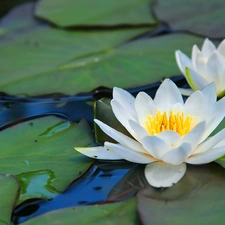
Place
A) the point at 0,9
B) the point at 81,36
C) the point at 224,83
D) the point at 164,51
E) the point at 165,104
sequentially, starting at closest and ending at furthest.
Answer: the point at 165,104 < the point at 224,83 < the point at 164,51 < the point at 81,36 < the point at 0,9

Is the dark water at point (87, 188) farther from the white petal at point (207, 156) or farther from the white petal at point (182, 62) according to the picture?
the white petal at point (182, 62)

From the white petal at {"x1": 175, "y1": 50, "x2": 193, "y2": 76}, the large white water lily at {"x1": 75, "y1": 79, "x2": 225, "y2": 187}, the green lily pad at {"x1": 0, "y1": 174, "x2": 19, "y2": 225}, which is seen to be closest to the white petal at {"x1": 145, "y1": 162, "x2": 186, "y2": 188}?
the large white water lily at {"x1": 75, "y1": 79, "x2": 225, "y2": 187}

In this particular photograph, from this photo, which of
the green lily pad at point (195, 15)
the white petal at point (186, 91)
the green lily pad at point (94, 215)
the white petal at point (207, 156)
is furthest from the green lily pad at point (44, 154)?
the green lily pad at point (195, 15)

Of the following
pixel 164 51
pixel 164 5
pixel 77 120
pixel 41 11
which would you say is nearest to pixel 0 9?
pixel 41 11

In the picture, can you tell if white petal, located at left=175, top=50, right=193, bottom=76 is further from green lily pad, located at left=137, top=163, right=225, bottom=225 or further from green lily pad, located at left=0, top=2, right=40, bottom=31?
green lily pad, located at left=0, top=2, right=40, bottom=31

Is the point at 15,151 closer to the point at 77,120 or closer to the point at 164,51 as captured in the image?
the point at 77,120
